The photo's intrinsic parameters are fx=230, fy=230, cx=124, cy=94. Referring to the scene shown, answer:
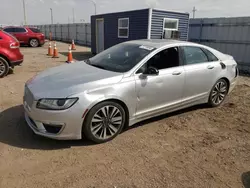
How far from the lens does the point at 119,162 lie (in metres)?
3.06

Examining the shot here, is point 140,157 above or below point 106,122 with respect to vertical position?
below

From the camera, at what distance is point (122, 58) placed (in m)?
4.09

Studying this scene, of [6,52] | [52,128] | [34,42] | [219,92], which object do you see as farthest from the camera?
[34,42]

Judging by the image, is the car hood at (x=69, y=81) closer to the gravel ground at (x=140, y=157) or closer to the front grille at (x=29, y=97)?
the front grille at (x=29, y=97)

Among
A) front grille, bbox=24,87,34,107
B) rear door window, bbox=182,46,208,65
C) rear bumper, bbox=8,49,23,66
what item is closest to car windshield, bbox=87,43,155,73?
rear door window, bbox=182,46,208,65

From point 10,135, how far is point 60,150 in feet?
3.19

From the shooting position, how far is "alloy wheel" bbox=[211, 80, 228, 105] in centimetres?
503

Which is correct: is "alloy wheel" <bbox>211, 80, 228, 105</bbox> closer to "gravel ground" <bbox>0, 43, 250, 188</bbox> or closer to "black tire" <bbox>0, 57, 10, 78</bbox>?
"gravel ground" <bbox>0, 43, 250, 188</bbox>

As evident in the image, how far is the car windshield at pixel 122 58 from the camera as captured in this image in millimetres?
3830

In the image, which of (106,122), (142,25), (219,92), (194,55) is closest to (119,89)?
(106,122)

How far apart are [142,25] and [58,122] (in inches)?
360

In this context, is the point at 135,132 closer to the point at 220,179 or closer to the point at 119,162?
the point at 119,162

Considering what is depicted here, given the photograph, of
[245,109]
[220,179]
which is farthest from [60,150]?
[245,109]

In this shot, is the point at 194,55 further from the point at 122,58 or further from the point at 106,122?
the point at 106,122
